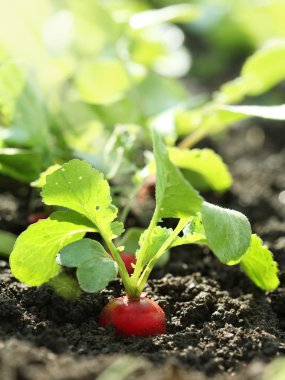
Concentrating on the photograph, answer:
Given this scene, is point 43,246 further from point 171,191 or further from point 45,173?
point 171,191

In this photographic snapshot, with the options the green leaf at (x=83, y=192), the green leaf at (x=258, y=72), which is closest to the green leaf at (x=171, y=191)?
the green leaf at (x=83, y=192)

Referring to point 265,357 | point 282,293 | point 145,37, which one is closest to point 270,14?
point 145,37

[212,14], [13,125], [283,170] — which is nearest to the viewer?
[13,125]

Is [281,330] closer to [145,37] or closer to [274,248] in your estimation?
[274,248]

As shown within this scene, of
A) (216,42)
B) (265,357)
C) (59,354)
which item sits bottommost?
(216,42)

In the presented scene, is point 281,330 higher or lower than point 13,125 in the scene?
lower

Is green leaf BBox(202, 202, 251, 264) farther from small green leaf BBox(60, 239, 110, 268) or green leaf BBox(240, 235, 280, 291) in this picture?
small green leaf BBox(60, 239, 110, 268)

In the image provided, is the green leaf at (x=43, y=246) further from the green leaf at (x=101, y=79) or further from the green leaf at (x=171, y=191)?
the green leaf at (x=101, y=79)
